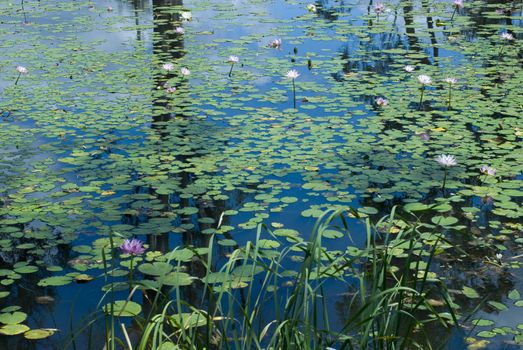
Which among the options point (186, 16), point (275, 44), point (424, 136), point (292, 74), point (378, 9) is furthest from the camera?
point (186, 16)

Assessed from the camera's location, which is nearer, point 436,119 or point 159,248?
point 159,248

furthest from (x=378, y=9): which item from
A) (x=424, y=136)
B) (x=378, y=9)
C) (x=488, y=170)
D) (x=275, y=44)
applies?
(x=488, y=170)

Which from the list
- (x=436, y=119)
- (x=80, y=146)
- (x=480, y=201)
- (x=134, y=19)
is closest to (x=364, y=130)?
(x=436, y=119)

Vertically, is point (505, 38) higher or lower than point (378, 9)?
lower

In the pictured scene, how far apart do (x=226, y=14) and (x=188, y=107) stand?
3.80 m

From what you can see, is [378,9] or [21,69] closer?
[21,69]

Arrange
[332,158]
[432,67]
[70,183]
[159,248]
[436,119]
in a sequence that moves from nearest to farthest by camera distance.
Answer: [159,248] < [70,183] < [332,158] < [436,119] < [432,67]

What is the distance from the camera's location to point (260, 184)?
3346mm

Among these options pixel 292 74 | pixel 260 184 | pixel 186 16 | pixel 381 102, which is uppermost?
pixel 186 16

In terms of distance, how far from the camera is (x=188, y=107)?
4.57 metres

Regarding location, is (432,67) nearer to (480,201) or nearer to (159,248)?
(480,201)

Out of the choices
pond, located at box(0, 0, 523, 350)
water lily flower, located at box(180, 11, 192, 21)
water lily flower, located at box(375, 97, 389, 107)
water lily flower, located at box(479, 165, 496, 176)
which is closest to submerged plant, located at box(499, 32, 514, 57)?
pond, located at box(0, 0, 523, 350)

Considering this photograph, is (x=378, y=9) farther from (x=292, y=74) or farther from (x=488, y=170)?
(x=488, y=170)

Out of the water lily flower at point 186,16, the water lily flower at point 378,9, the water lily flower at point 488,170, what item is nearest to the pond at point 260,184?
the water lily flower at point 488,170
